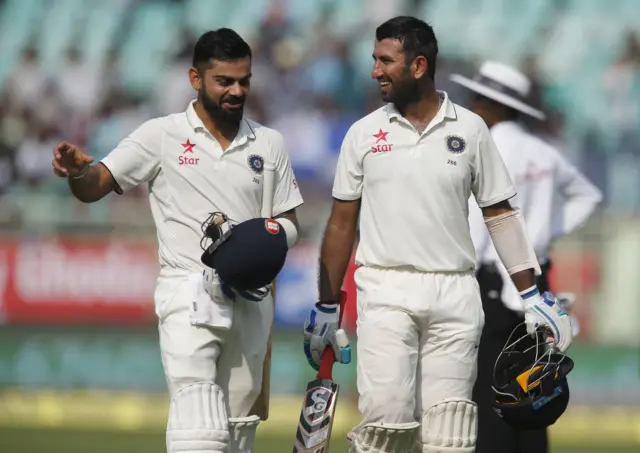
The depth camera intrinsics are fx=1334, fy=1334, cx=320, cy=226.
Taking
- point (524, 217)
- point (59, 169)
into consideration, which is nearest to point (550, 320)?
point (524, 217)

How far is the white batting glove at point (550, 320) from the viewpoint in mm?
4926

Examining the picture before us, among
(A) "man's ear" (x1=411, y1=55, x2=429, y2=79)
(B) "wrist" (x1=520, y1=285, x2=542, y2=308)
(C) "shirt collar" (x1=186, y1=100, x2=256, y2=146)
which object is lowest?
(B) "wrist" (x1=520, y1=285, x2=542, y2=308)

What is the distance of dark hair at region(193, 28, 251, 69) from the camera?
502 cm

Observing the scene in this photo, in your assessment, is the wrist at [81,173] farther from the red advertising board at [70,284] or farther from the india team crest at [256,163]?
the red advertising board at [70,284]

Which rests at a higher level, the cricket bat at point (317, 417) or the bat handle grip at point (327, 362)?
the bat handle grip at point (327, 362)

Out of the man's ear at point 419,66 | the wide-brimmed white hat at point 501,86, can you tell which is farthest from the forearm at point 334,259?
the wide-brimmed white hat at point 501,86

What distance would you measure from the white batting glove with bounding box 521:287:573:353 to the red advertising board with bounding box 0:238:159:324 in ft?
18.4

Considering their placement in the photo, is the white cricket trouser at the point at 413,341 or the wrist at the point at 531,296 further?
the wrist at the point at 531,296

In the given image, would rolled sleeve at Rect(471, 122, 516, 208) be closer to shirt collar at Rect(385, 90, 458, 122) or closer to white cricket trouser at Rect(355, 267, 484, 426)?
shirt collar at Rect(385, 90, 458, 122)

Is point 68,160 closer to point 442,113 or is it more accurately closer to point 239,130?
point 239,130

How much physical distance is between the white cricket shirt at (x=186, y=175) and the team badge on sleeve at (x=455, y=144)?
73 cm

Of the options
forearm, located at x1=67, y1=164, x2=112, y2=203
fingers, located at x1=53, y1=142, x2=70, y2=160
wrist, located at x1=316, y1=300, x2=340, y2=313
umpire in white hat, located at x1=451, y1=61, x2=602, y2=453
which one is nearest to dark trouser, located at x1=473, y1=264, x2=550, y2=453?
umpire in white hat, located at x1=451, y1=61, x2=602, y2=453

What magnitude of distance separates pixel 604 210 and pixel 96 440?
4.68 metres

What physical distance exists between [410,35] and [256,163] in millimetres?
761
